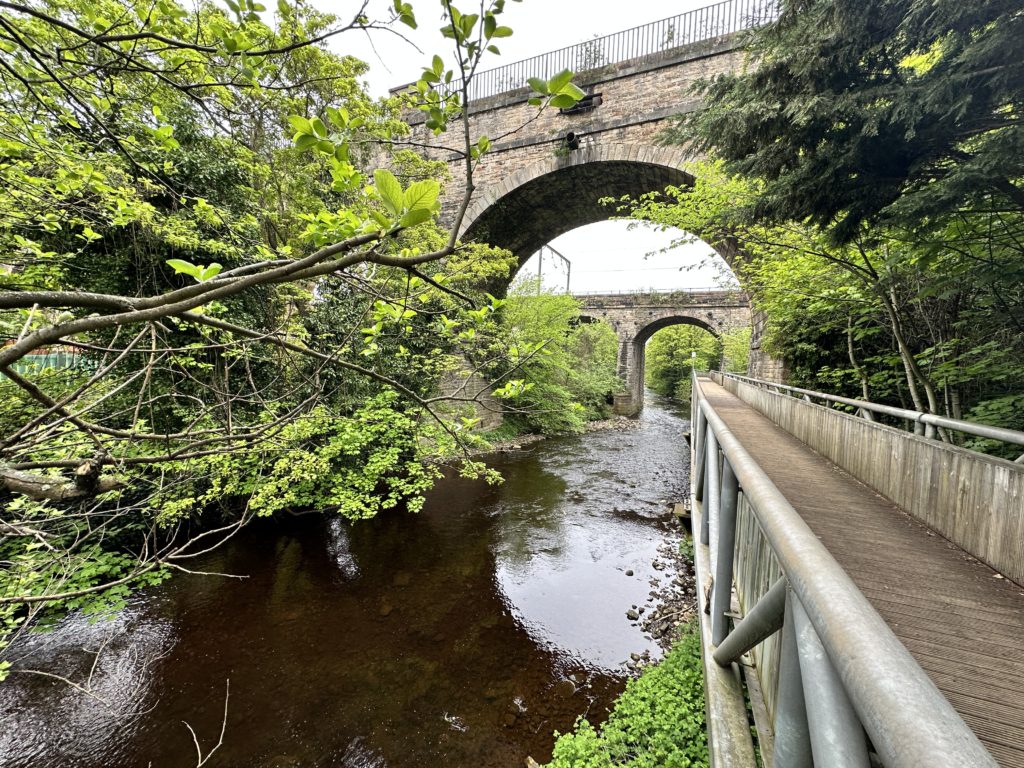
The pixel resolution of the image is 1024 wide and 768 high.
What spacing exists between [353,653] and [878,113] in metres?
5.82

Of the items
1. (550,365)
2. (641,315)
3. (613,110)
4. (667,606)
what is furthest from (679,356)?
(667,606)

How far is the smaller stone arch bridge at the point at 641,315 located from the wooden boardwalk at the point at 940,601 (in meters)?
20.8

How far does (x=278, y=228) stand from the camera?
7531mm

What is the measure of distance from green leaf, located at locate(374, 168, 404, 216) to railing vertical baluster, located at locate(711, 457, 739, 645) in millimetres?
1380

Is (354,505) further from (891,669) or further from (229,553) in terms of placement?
(891,669)

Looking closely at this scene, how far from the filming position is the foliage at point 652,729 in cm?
276

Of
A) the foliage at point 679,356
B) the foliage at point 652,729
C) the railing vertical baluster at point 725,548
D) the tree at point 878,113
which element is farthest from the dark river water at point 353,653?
the foliage at point 679,356

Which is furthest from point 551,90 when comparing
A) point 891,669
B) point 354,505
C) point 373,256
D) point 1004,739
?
point 354,505

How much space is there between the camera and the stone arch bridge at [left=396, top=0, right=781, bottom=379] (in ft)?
30.2

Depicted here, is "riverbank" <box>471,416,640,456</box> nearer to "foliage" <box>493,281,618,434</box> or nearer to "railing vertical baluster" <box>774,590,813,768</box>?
"foliage" <box>493,281,618,434</box>

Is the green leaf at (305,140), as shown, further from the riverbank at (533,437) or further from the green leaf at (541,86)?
the riverbank at (533,437)

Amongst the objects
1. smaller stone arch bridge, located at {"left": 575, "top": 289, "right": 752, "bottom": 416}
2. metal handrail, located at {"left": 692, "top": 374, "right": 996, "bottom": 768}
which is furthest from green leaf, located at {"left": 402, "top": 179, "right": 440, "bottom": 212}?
smaller stone arch bridge, located at {"left": 575, "top": 289, "right": 752, "bottom": 416}

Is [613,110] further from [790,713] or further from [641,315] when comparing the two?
→ [641,315]

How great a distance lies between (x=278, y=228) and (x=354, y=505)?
5281 mm
